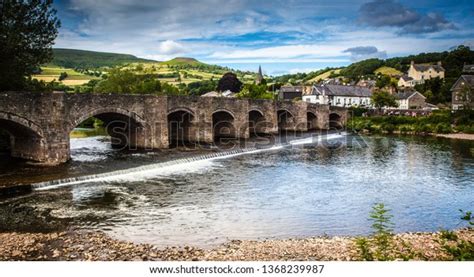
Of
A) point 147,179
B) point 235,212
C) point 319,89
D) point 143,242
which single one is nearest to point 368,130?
point 319,89

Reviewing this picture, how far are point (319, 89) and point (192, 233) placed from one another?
3992 centimetres

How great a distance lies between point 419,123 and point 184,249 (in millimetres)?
28823

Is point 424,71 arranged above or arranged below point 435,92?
above

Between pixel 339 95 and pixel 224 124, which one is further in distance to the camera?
pixel 339 95

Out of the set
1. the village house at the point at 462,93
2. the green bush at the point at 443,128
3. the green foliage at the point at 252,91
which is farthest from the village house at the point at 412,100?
the green foliage at the point at 252,91

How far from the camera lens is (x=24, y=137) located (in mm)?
16359

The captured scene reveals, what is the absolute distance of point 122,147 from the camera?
2075 cm

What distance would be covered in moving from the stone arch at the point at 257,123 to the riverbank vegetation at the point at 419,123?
27.8 ft

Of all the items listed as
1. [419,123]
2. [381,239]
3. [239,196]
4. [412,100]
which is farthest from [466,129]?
[381,239]

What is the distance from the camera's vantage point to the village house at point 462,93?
71.7 ft

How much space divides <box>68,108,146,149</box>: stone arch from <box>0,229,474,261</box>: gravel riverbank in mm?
10016

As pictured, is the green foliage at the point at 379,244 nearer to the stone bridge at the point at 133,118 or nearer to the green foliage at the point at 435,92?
the stone bridge at the point at 133,118

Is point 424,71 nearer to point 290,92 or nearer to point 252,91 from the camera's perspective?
point 252,91
